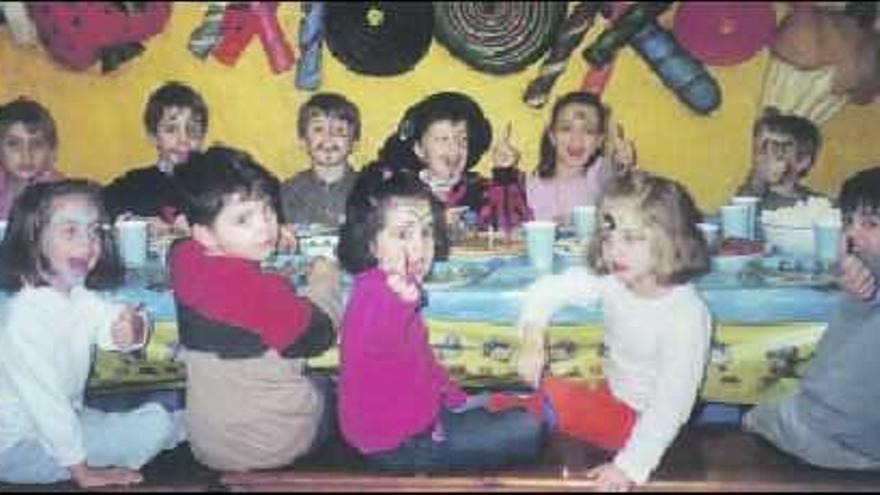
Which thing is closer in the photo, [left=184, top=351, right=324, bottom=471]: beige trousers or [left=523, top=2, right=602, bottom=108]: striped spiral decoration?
[left=523, top=2, right=602, bottom=108]: striped spiral decoration

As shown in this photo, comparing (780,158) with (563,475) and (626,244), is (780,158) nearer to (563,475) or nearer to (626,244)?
(626,244)

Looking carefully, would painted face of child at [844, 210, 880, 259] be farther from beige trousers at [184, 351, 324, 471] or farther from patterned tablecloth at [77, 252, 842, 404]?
beige trousers at [184, 351, 324, 471]

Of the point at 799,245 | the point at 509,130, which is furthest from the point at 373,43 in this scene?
the point at 799,245

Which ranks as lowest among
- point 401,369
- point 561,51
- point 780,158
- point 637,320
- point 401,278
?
point 401,369

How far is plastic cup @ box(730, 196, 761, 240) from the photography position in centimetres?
238

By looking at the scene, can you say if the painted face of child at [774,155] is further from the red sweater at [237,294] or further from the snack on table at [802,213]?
the red sweater at [237,294]

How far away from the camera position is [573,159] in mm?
2396

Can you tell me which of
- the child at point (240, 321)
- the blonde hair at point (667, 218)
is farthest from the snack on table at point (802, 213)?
the child at point (240, 321)

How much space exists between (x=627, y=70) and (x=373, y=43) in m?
0.55

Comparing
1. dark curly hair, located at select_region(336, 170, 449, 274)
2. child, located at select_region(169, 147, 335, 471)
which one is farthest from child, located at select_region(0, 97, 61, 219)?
dark curly hair, located at select_region(336, 170, 449, 274)

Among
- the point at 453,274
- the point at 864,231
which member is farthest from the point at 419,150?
the point at 864,231

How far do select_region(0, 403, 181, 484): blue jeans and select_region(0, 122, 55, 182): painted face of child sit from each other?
1.84 ft

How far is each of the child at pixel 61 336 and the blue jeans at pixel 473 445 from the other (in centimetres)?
56

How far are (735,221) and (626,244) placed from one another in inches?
9.4
